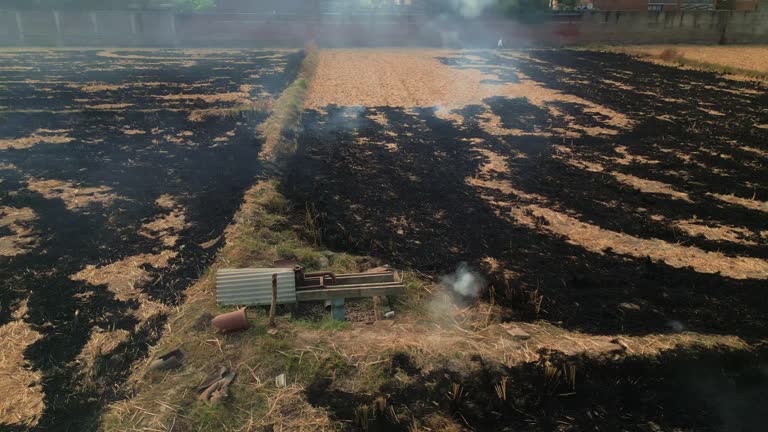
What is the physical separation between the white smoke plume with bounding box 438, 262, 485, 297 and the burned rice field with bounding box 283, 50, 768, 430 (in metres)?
0.15

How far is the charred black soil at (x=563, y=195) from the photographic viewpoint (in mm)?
5465

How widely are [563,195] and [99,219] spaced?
25.6 ft

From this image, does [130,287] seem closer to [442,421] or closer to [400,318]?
[400,318]

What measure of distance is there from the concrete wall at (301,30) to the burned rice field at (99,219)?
18794 millimetres

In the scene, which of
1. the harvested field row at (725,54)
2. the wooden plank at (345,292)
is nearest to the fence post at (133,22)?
the harvested field row at (725,54)

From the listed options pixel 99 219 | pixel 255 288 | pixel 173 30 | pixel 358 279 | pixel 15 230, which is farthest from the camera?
pixel 173 30

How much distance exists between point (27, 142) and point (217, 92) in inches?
266

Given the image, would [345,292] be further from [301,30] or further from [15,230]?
[301,30]

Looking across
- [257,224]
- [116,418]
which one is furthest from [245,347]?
[257,224]

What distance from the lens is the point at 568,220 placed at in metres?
7.38

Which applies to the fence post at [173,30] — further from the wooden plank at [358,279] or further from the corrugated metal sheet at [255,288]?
the wooden plank at [358,279]

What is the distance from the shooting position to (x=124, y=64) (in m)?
23.3

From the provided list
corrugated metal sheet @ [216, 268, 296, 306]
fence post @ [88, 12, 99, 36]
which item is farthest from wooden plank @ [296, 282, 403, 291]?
fence post @ [88, 12, 99, 36]

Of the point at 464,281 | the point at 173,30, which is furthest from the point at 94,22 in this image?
the point at 464,281
